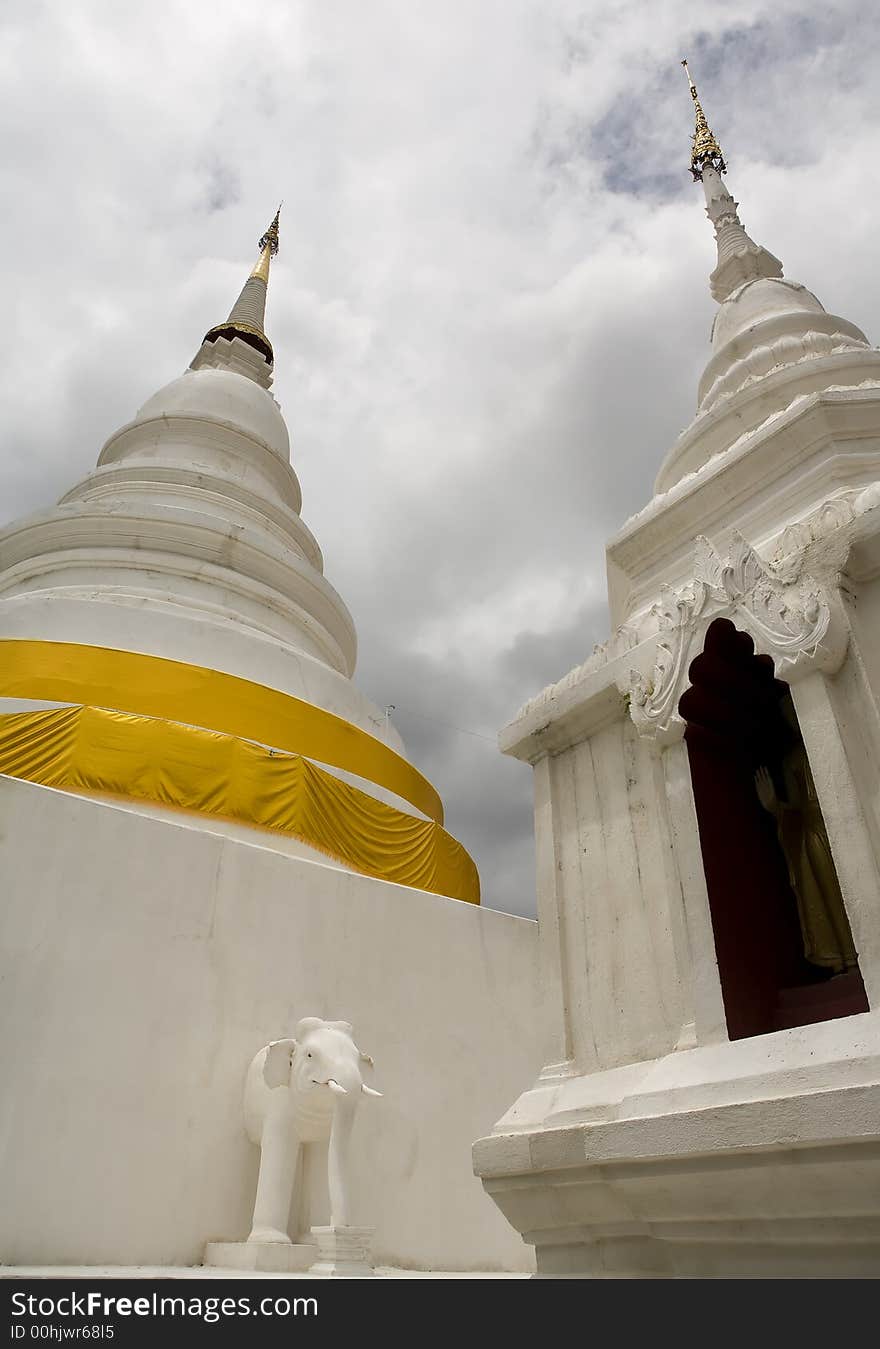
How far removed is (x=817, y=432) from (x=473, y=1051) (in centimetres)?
693

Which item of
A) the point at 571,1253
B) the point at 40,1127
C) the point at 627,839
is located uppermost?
the point at 627,839

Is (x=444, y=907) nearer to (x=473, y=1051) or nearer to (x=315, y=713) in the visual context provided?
(x=473, y=1051)

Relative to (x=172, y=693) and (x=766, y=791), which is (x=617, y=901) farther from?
(x=172, y=693)

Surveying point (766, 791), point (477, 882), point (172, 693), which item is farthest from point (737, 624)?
point (477, 882)

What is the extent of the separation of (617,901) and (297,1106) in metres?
4.44

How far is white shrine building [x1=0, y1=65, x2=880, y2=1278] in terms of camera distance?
9.53 ft

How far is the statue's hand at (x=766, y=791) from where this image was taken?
4.06 metres

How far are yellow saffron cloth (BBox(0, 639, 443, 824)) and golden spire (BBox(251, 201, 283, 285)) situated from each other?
18.5m

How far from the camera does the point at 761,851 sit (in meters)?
3.90

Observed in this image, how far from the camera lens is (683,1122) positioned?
8.76 ft

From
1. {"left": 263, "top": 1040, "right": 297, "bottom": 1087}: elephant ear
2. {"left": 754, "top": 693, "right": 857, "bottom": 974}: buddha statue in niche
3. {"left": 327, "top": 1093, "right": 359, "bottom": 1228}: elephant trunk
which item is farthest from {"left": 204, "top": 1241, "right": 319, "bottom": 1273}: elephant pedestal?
{"left": 754, "top": 693, "right": 857, "bottom": 974}: buddha statue in niche
